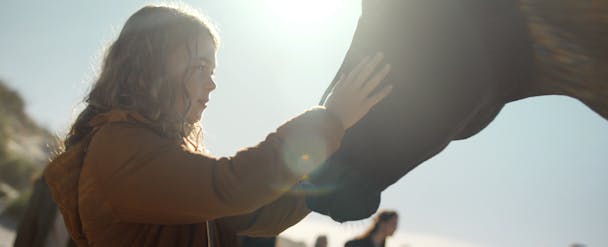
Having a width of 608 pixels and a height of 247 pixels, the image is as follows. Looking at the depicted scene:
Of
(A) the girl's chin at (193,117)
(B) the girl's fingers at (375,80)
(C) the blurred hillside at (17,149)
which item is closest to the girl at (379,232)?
(A) the girl's chin at (193,117)

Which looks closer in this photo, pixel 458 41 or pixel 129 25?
pixel 458 41

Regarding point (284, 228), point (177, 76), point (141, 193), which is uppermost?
point (177, 76)

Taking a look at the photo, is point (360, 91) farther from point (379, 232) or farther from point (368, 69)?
point (379, 232)

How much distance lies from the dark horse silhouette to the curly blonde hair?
1.93 ft

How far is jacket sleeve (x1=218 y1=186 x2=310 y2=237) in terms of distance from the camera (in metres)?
1.46

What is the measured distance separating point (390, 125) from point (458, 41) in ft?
0.76

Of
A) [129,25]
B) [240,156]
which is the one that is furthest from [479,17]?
[129,25]

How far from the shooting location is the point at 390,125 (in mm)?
1074

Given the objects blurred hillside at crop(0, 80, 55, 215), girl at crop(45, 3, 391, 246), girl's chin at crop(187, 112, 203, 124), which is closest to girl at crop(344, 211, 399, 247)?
girl at crop(45, 3, 391, 246)

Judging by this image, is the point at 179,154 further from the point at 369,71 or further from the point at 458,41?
the point at 458,41

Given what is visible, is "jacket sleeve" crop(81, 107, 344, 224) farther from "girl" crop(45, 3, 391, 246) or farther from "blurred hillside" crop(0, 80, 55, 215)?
"blurred hillside" crop(0, 80, 55, 215)

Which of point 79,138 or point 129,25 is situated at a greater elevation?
point 129,25

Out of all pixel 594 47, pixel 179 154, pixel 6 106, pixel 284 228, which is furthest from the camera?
pixel 6 106

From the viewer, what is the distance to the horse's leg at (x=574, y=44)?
0.95 meters
